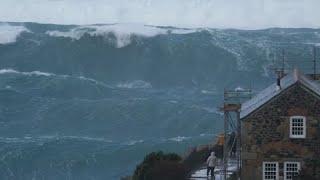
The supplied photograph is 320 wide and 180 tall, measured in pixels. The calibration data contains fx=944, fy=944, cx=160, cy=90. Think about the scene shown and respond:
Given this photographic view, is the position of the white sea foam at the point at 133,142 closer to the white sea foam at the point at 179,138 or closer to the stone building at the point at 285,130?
the white sea foam at the point at 179,138

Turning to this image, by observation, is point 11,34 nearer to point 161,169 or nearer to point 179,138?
point 179,138

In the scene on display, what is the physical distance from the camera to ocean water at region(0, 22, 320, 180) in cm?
5970

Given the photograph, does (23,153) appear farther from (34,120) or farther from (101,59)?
(101,59)

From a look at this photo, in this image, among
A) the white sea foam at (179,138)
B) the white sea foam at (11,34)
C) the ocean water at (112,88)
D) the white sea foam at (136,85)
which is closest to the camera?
the ocean water at (112,88)

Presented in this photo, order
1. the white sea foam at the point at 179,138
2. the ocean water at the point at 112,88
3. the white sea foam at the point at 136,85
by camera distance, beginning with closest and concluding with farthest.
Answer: the ocean water at the point at 112,88 → the white sea foam at the point at 179,138 → the white sea foam at the point at 136,85

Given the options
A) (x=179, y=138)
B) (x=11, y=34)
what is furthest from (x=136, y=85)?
(x=11, y=34)

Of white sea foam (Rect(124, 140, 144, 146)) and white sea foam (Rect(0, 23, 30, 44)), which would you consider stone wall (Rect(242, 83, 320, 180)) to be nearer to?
white sea foam (Rect(124, 140, 144, 146))

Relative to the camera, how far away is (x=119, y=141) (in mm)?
67062

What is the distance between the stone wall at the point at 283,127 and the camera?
29.3 meters

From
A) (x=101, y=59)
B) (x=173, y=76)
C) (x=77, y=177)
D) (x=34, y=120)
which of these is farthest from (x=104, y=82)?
(x=77, y=177)

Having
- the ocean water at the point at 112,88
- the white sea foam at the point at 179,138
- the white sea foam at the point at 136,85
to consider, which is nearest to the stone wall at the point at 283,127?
the ocean water at the point at 112,88

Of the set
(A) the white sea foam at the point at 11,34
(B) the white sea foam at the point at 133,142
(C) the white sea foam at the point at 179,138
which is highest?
(A) the white sea foam at the point at 11,34

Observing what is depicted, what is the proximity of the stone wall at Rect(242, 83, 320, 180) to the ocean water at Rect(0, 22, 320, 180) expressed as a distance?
41.9 feet

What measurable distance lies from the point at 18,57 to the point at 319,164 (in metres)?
106
